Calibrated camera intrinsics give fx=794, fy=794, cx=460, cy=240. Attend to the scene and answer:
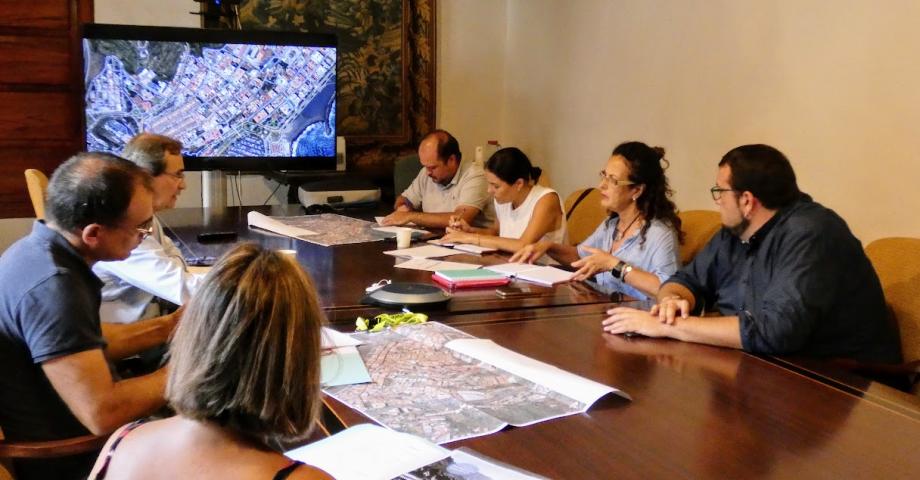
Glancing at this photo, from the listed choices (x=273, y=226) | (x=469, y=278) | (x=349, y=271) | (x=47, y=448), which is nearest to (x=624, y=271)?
(x=469, y=278)

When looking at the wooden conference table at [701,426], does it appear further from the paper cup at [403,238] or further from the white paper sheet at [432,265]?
the paper cup at [403,238]

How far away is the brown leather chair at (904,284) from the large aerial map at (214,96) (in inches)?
124

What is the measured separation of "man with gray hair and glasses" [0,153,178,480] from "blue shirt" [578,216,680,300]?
1.45 m

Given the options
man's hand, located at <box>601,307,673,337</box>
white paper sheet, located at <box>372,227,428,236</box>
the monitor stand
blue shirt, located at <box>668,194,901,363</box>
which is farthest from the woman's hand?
the monitor stand

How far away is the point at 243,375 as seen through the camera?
0.96 meters

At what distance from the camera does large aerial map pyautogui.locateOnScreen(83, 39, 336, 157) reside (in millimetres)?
4363

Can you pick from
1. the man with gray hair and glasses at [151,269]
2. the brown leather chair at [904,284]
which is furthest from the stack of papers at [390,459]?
the brown leather chair at [904,284]

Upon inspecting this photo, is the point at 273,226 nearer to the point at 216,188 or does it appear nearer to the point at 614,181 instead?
the point at 614,181

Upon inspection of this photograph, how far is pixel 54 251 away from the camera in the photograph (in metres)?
1.65

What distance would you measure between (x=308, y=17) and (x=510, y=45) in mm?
1434

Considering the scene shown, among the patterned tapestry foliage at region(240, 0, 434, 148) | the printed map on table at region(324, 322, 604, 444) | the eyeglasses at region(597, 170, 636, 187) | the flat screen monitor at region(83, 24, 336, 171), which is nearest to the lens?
the printed map on table at region(324, 322, 604, 444)

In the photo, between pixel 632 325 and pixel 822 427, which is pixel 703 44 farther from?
pixel 822 427

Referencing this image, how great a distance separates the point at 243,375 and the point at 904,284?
218 cm

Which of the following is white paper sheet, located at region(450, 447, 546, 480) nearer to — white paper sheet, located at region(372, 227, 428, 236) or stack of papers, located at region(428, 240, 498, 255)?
stack of papers, located at region(428, 240, 498, 255)
